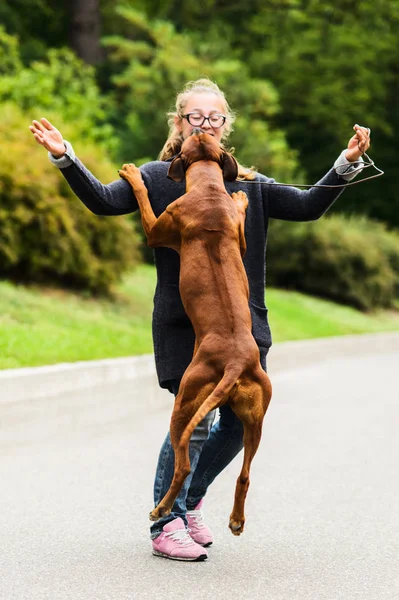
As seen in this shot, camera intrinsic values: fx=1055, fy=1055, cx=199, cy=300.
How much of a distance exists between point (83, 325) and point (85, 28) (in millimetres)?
20011

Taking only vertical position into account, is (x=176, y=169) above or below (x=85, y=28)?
below

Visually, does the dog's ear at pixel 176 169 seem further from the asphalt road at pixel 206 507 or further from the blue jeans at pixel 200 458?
the asphalt road at pixel 206 507

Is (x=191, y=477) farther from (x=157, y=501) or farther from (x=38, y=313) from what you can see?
(x=38, y=313)

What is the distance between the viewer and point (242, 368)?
4000 mm

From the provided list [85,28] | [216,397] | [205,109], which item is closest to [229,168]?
[205,109]

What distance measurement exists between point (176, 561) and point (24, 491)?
182cm

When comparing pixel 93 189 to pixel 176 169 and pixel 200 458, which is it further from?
pixel 200 458

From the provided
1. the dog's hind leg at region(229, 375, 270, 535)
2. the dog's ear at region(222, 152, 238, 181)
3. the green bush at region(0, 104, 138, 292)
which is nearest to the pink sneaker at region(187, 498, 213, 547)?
the dog's hind leg at region(229, 375, 270, 535)

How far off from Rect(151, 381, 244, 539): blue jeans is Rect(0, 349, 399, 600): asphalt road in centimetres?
26

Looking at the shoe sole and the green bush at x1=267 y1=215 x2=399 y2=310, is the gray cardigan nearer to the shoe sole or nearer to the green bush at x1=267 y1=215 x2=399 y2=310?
the shoe sole

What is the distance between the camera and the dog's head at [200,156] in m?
4.37

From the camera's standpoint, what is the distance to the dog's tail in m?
3.95

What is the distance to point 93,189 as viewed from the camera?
14.3 ft

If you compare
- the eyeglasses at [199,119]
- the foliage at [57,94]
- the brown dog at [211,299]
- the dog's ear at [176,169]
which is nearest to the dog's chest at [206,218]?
the brown dog at [211,299]
